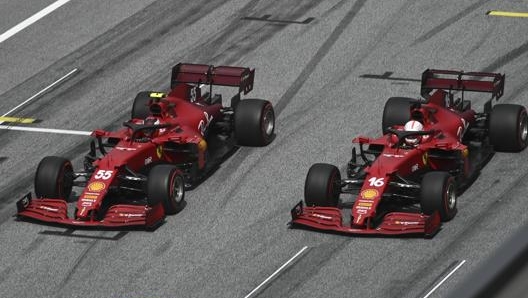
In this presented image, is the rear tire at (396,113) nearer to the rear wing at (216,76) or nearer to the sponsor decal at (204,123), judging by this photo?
the rear wing at (216,76)

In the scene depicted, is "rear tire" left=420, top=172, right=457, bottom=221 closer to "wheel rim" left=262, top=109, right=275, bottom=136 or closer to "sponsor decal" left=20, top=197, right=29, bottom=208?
"wheel rim" left=262, top=109, right=275, bottom=136

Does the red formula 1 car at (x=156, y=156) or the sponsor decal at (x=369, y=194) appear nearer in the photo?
the sponsor decal at (x=369, y=194)

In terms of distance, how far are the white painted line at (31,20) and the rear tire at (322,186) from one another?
560 inches

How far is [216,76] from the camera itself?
67.3 ft

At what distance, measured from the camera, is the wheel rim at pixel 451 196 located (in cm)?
1582

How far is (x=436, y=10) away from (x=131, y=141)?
38.4 feet

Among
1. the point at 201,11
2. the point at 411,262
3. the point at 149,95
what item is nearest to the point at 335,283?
the point at 411,262

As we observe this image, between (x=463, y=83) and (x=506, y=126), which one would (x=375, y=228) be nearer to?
(x=506, y=126)

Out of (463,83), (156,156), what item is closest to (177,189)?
(156,156)

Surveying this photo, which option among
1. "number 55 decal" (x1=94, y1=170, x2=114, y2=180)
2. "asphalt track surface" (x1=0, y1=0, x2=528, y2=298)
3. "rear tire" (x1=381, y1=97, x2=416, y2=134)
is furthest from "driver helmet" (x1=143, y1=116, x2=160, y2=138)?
"rear tire" (x1=381, y1=97, x2=416, y2=134)

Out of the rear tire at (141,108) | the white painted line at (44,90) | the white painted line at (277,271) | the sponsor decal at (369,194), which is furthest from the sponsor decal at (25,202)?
the white painted line at (44,90)

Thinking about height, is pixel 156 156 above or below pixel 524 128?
below

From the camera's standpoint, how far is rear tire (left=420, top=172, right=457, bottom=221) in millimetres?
15562

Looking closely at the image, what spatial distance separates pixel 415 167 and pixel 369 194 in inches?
48.6
